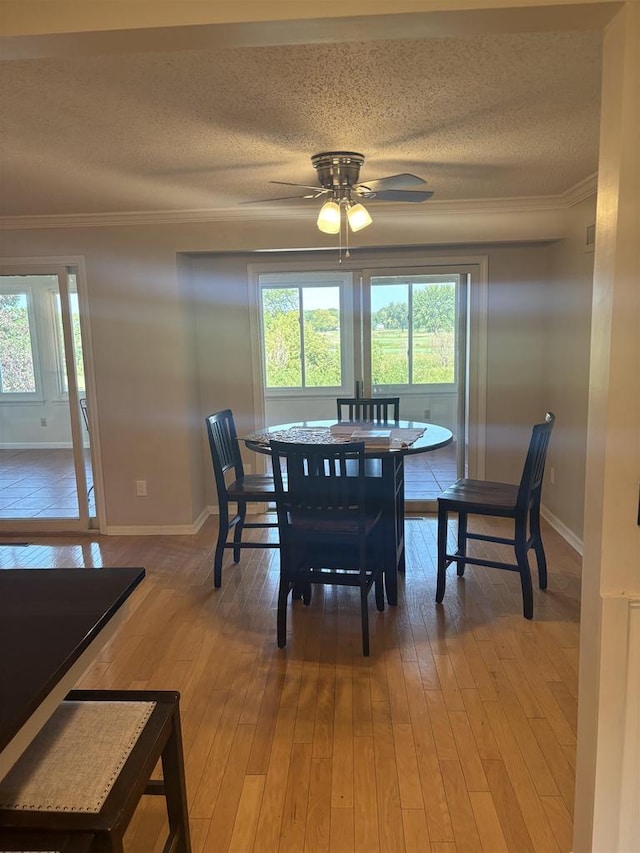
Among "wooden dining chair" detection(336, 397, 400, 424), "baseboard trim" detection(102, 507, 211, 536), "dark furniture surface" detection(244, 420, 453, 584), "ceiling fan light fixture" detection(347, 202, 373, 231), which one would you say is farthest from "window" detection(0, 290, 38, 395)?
"ceiling fan light fixture" detection(347, 202, 373, 231)

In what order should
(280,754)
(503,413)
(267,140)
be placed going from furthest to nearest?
(503,413)
(267,140)
(280,754)

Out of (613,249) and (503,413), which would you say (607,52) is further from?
(503,413)

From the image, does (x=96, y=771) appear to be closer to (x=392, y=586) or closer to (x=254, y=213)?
(x=392, y=586)

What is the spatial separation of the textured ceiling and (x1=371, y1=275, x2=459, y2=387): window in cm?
116

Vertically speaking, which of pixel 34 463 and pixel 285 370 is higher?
pixel 285 370

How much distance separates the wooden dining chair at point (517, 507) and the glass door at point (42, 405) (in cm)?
272

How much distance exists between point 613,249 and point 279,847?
5.91 feet

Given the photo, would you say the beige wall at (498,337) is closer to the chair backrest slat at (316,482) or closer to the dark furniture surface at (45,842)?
the chair backrest slat at (316,482)

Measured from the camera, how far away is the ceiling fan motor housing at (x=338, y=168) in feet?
8.63

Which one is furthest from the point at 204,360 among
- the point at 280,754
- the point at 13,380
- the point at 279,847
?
the point at 279,847

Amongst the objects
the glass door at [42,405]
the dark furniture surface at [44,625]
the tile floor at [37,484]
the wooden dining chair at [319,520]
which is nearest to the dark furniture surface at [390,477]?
the wooden dining chair at [319,520]

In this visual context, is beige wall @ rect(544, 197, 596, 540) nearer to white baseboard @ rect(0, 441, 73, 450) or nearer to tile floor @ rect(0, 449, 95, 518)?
tile floor @ rect(0, 449, 95, 518)

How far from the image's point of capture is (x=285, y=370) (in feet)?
18.0

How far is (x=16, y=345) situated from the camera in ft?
14.9
